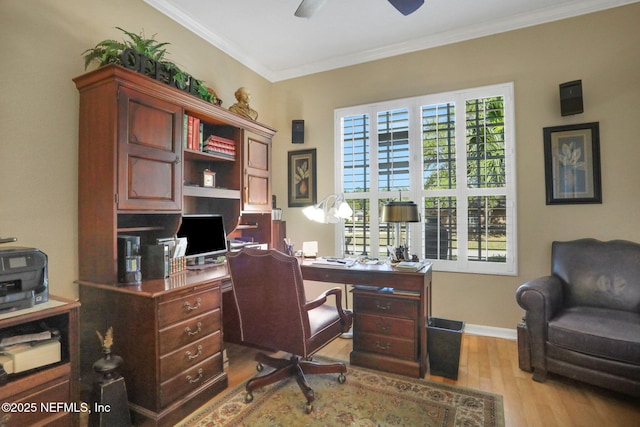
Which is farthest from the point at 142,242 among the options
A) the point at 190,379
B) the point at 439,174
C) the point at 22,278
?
the point at 439,174

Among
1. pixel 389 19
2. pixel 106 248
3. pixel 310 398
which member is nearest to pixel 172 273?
pixel 106 248

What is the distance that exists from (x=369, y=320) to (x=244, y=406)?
1.08m

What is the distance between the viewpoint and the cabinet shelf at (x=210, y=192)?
8.59ft

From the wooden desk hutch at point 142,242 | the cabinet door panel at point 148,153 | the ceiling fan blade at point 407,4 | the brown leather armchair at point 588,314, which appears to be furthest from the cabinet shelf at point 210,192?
the brown leather armchair at point 588,314

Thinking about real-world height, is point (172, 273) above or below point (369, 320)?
above

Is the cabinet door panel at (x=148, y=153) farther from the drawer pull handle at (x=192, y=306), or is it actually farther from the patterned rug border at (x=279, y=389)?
the patterned rug border at (x=279, y=389)

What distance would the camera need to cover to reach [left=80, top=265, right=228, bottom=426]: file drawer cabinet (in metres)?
1.88

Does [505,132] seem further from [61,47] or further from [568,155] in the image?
[61,47]

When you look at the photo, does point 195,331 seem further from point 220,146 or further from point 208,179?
point 220,146

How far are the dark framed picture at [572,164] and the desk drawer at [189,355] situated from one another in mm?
3113

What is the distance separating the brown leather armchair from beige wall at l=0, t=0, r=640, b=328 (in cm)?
27

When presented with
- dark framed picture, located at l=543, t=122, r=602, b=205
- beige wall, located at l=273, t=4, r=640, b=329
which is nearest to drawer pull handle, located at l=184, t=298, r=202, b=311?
beige wall, located at l=273, t=4, r=640, b=329

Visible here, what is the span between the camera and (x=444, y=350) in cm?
245

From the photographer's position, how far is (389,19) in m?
3.14
